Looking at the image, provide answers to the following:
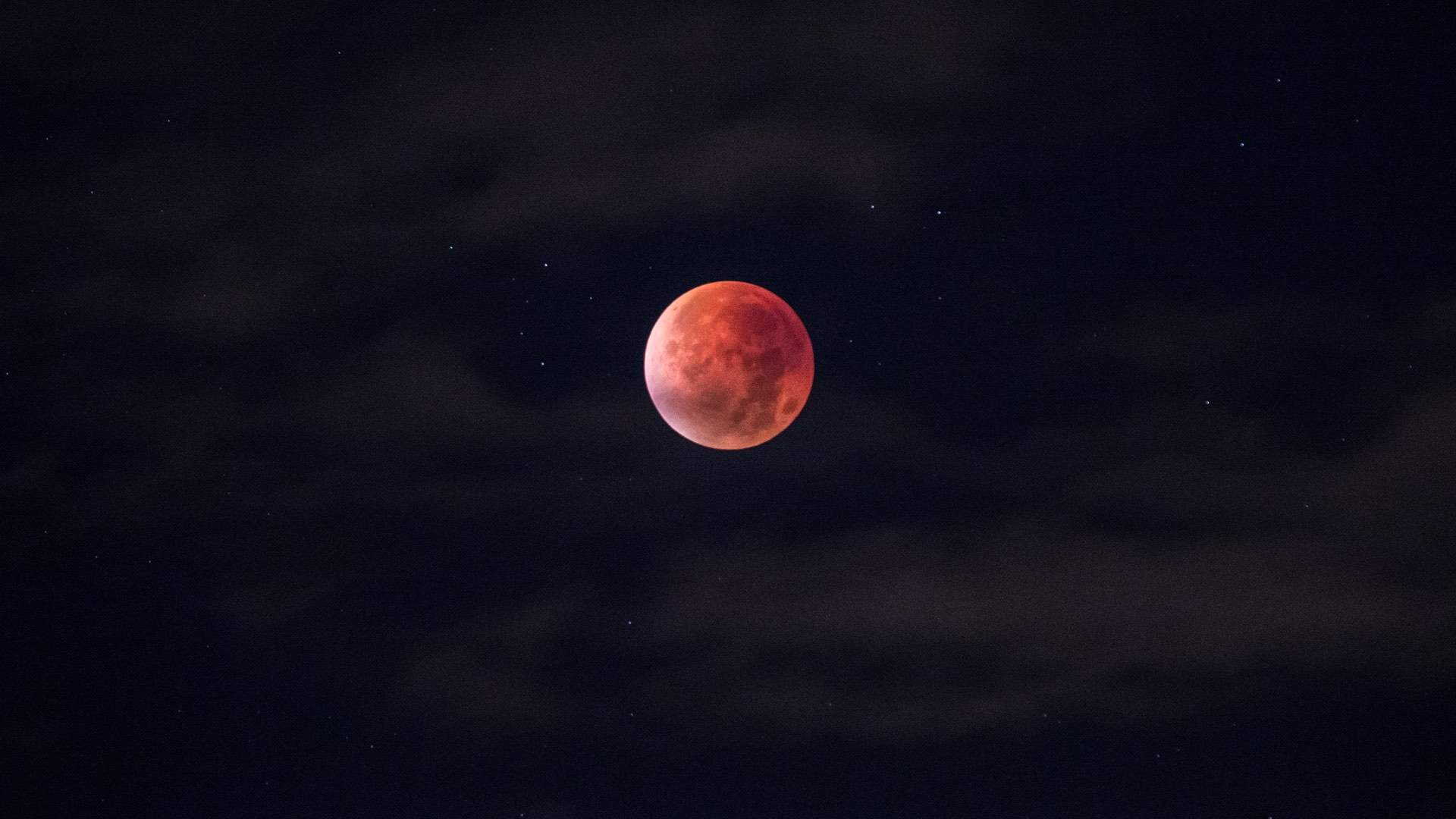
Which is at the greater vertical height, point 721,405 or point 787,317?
point 787,317

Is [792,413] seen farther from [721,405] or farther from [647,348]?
[647,348]

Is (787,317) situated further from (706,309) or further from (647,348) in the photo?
(647,348)

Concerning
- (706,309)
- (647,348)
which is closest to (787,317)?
(706,309)

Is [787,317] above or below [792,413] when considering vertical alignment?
above

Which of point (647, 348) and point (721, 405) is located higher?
point (647, 348)
